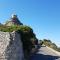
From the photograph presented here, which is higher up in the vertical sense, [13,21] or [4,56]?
[13,21]

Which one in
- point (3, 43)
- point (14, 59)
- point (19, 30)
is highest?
point (19, 30)

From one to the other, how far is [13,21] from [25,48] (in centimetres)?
3328

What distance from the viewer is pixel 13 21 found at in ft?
186

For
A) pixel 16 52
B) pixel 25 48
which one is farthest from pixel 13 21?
pixel 16 52

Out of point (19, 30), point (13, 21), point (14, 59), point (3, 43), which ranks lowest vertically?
point (14, 59)

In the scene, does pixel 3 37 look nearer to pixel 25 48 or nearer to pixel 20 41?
pixel 20 41

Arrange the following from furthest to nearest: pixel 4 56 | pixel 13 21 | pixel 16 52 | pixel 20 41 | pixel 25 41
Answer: pixel 13 21
pixel 25 41
pixel 20 41
pixel 16 52
pixel 4 56

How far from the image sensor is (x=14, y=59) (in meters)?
19.3

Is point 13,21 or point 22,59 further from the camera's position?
point 13,21

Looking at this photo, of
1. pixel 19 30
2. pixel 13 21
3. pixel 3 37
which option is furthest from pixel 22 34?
pixel 13 21

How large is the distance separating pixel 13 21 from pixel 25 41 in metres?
33.4

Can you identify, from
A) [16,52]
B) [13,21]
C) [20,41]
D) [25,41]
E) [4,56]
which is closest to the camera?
[4,56]

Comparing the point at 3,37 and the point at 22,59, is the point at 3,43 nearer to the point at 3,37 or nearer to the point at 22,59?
the point at 3,37

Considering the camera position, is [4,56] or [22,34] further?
[22,34]
